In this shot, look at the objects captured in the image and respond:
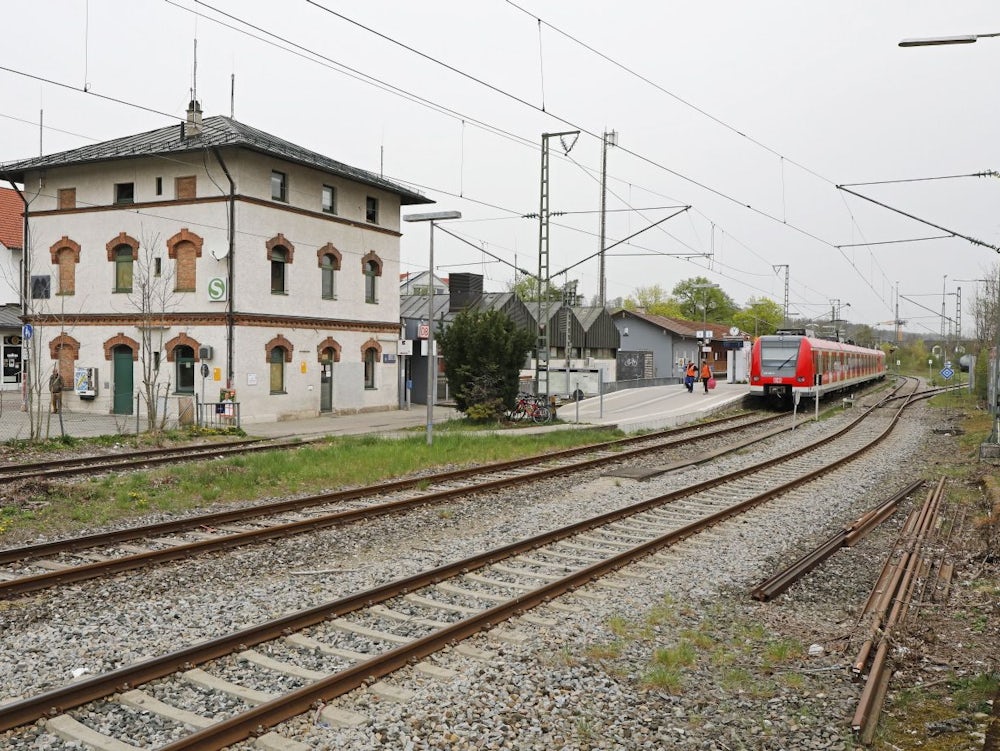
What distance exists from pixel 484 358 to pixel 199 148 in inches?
425

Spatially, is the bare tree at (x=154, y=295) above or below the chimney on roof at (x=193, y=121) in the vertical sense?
below

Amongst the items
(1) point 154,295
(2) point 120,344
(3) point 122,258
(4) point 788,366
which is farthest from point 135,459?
(4) point 788,366

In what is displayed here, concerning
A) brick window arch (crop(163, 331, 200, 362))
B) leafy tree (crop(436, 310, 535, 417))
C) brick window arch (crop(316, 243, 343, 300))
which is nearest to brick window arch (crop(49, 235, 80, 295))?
brick window arch (crop(163, 331, 200, 362))

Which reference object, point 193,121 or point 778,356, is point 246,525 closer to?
point 193,121

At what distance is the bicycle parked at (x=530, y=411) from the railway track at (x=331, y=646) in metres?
15.1

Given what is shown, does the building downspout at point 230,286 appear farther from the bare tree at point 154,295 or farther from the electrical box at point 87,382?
the electrical box at point 87,382

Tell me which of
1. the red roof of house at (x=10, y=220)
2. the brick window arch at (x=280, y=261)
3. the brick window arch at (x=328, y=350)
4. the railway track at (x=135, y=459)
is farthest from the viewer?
the red roof of house at (x=10, y=220)

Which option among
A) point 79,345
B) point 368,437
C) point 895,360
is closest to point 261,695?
point 368,437

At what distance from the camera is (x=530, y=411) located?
27.2 meters

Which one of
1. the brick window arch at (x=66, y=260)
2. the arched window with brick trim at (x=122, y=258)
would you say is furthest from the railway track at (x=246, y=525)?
the brick window arch at (x=66, y=260)

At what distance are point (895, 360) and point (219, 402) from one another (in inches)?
4017

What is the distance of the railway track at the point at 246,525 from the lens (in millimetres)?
8898

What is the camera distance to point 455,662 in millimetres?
6461

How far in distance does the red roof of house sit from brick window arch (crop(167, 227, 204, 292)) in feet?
58.1
